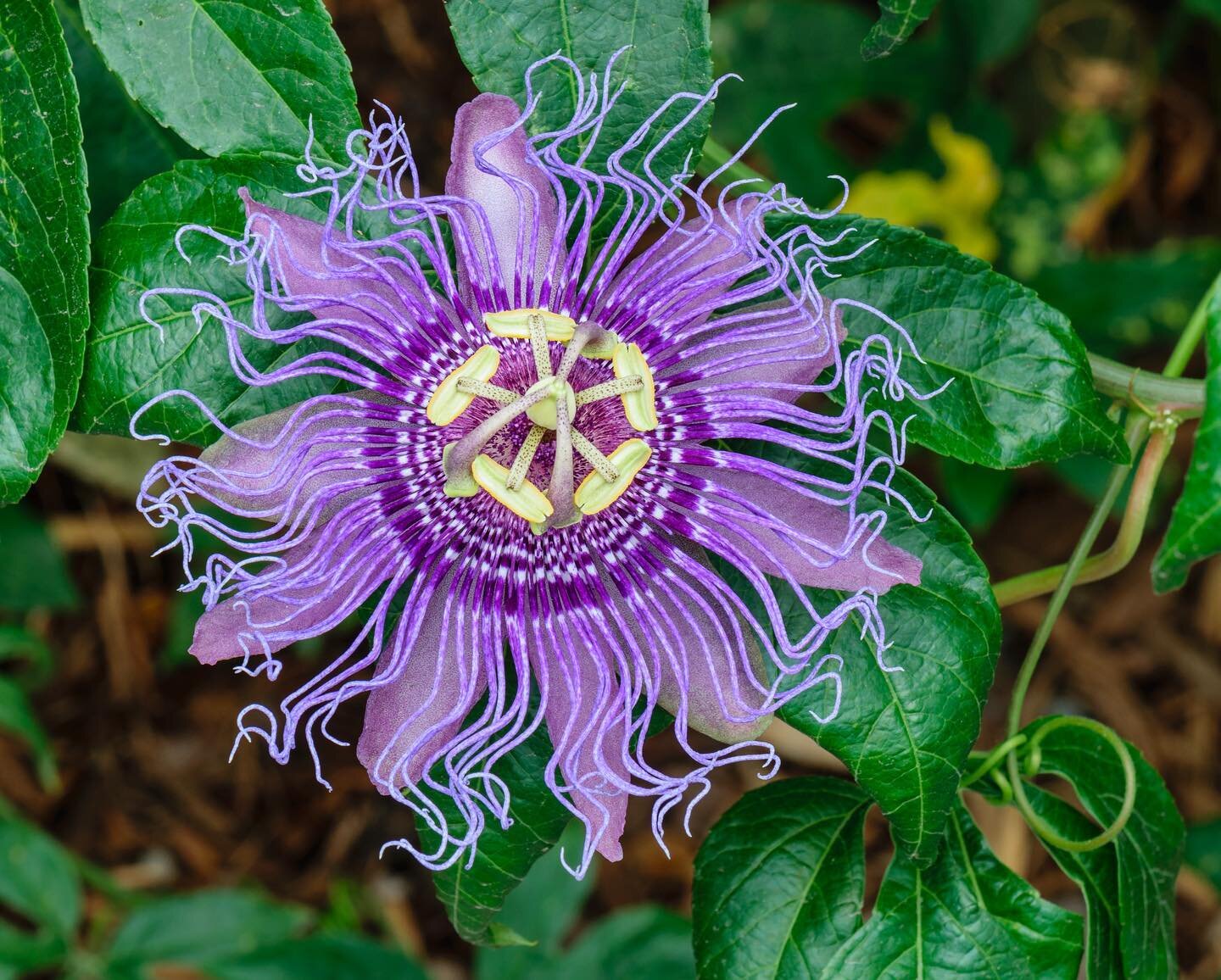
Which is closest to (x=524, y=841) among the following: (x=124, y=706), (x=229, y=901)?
(x=229, y=901)

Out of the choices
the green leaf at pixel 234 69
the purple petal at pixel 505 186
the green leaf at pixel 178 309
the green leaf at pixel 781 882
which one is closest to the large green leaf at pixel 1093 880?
the green leaf at pixel 781 882

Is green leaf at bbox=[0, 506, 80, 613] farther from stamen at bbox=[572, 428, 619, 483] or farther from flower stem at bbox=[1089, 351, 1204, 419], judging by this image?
flower stem at bbox=[1089, 351, 1204, 419]

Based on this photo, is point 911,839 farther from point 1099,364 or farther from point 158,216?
point 158,216

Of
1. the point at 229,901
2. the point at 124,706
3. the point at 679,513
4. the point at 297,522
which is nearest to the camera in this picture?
the point at 297,522

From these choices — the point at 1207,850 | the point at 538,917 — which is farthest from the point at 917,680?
the point at 1207,850

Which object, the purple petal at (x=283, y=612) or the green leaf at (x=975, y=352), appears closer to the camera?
the purple petal at (x=283, y=612)

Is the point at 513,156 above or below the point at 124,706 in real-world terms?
above

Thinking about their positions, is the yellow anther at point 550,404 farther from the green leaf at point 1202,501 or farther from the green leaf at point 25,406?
the green leaf at point 1202,501

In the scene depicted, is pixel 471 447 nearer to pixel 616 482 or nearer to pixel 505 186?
pixel 616 482
